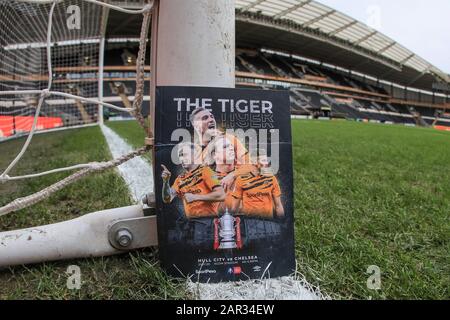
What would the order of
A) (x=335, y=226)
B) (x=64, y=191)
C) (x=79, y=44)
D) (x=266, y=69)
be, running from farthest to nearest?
1. (x=266, y=69)
2. (x=79, y=44)
3. (x=64, y=191)
4. (x=335, y=226)

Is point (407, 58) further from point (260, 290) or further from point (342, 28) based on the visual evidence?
point (260, 290)

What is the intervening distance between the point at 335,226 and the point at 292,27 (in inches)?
1058

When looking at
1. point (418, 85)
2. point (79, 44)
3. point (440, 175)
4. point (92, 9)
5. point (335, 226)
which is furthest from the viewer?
point (418, 85)

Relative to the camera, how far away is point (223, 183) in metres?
0.87

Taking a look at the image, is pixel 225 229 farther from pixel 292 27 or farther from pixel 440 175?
pixel 292 27

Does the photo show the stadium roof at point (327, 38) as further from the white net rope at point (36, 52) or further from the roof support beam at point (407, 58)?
the white net rope at point (36, 52)

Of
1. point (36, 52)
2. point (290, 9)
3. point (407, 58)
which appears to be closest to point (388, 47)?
point (407, 58)

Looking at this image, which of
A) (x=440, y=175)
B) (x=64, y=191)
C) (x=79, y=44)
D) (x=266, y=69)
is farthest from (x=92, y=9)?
(x=266, y=69)

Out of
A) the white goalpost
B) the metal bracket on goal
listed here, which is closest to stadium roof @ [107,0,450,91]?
the white goalpost

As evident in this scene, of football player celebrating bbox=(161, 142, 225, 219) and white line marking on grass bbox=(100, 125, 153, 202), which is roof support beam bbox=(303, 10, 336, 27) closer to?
white line marking on grass bbox=(100, 125, 153, 202)

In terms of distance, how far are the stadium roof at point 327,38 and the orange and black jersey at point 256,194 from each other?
908 inches

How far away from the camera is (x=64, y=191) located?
1.72 meters

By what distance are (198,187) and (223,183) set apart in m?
0.06

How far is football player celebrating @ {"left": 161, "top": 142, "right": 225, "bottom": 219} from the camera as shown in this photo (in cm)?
85
